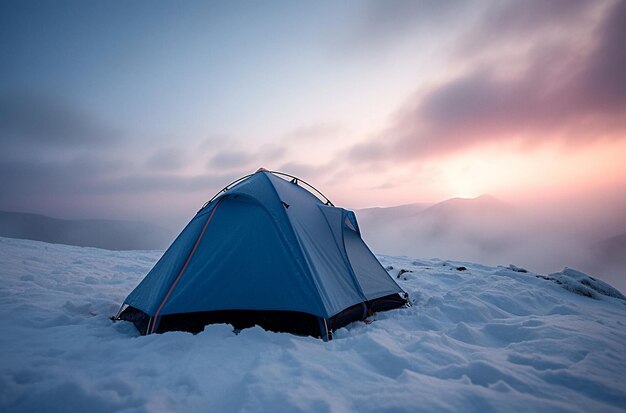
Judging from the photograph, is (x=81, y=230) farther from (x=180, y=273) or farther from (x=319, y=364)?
A: (x=319, y=364)

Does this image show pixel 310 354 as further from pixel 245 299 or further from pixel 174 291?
pixel 174 291

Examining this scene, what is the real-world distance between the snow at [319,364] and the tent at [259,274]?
28 cm

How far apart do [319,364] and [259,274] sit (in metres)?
1.52

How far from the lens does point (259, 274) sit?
386 centimetres

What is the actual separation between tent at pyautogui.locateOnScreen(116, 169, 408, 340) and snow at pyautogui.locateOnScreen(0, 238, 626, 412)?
0.28 meters

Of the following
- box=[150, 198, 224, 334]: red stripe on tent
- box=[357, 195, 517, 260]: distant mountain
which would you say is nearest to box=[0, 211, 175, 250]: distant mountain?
box=[357, 195, 517, 260]: distant mountain

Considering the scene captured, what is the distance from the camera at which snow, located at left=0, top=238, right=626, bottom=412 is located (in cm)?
208

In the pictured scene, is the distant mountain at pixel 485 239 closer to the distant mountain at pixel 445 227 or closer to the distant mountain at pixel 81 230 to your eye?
the distant mountain at pixel 445 227

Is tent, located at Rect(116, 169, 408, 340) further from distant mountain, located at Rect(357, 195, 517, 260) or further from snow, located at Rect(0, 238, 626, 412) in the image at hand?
distant mountain, located at Rect(357, 195, 517, 260)

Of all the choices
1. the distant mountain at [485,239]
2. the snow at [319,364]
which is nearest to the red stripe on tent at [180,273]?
the snow at [319,364]

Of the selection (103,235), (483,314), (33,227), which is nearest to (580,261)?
(483,314)

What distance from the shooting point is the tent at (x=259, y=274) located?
12.0 ft

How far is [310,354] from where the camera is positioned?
9.78ft

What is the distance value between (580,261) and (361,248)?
208089mm
